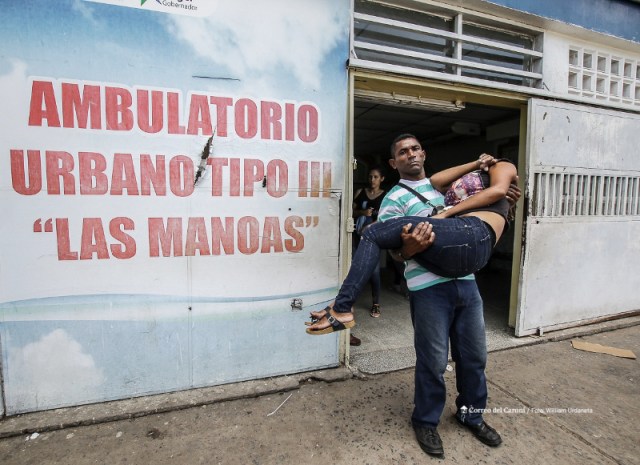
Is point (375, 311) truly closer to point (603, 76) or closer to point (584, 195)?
point (584, 195)

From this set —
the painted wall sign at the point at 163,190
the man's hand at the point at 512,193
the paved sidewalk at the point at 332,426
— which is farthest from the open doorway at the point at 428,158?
the man's hand at the point at 512,193

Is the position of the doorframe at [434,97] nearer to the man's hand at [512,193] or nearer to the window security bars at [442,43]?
the window security bars at [442,43]

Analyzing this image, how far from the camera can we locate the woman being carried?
1.84m

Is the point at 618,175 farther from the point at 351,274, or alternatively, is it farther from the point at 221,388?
the point at 221,388

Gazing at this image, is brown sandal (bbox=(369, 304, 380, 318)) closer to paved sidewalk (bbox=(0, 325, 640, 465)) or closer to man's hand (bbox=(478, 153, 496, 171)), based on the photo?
paved sidewalk (bbox=(0, 325, 640, 465))

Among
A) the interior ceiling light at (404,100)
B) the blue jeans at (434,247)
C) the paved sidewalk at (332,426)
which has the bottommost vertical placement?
the paved sidewalk at (332,426)

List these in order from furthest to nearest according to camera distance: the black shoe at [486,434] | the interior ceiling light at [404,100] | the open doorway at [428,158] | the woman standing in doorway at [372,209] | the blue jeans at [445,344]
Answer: the woman standing in doorway at [372,209] → the open doorway at [428,158] → the interior ceiling light at [404,100] → the black shoe at [486,434] → the blue jeans at [445,344]

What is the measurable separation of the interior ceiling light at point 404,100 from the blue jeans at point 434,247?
166 cm

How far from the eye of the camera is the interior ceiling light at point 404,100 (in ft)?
10.3

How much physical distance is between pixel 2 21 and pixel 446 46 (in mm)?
3250

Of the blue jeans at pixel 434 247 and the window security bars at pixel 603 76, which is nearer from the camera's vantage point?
the blue jeans at pixel 434 247

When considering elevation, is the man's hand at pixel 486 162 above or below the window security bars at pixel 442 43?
below

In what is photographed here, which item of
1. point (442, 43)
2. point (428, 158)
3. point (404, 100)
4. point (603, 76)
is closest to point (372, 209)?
point (404, 100)

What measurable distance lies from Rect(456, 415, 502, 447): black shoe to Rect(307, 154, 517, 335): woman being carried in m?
1.03
